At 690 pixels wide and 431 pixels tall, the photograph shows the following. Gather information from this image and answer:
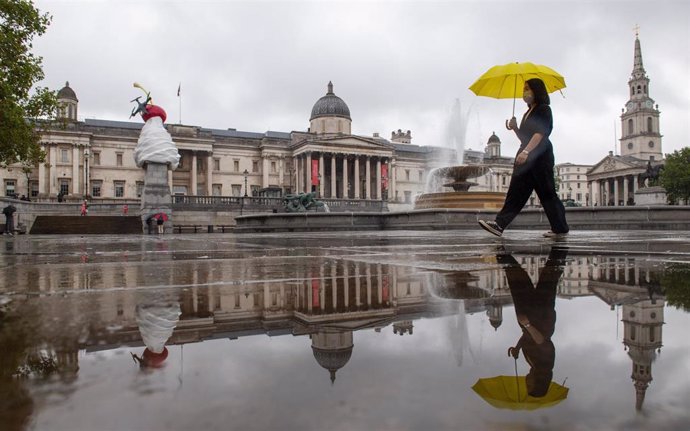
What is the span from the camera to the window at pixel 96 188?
63.3 meters

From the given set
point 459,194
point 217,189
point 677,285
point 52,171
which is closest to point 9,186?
point 52,171

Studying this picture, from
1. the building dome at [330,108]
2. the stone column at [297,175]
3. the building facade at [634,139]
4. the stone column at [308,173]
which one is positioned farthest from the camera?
the building facade at [634,139]

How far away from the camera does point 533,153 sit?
20.5ft

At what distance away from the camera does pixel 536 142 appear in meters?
6.23

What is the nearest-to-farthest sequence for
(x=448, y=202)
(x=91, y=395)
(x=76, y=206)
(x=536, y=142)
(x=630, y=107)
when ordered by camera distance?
(x=91, y=395) → (x=536, y=142) → (x=448, y=202) → (x=76, y=206) → (x=630, y=107)

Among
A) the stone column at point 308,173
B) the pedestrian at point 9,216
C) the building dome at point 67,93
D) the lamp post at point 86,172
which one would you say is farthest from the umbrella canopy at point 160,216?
the building dome at point 67,93

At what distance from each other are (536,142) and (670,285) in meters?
3.99

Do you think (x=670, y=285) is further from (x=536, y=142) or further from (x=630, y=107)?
(x=630, y=107)

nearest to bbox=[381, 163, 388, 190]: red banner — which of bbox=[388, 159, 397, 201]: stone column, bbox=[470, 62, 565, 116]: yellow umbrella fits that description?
bbox=[388, 159, 397, 201]: stone column

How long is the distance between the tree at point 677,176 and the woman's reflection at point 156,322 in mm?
80785

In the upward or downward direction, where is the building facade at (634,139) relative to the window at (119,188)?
upward

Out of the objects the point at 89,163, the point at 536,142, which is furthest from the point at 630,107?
the point at 536,142

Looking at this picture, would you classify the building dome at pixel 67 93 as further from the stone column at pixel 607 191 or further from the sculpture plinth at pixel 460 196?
the stone column at pixel 607 191

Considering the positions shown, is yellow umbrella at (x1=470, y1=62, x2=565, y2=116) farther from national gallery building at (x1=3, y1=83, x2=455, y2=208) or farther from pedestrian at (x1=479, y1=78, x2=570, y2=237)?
national gallery building at (x1=3, y1=83, x2=455, y2=208)
